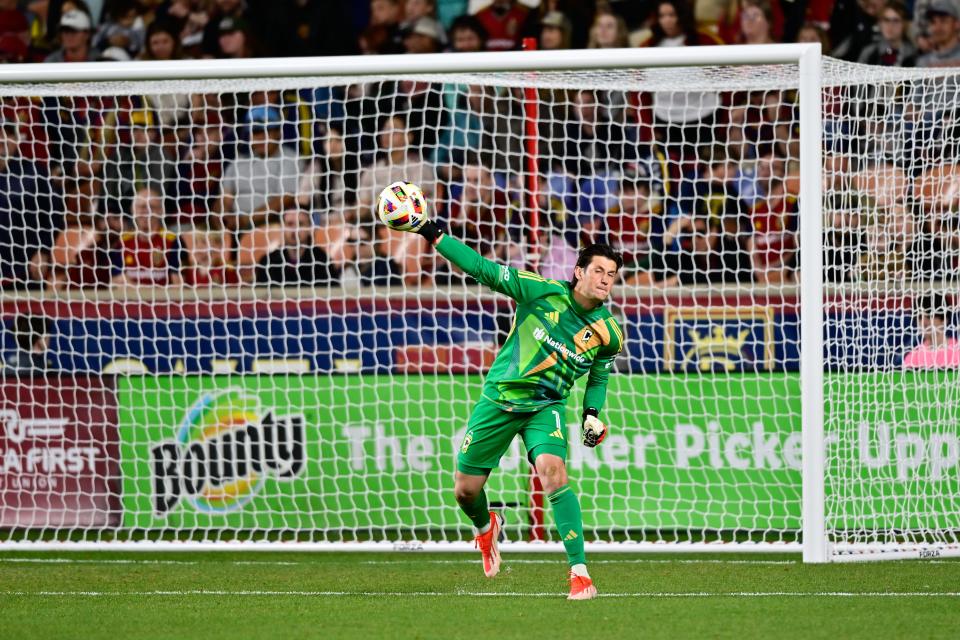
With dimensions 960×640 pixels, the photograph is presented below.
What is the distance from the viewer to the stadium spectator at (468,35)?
12.2 metres

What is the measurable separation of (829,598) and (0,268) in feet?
23.7

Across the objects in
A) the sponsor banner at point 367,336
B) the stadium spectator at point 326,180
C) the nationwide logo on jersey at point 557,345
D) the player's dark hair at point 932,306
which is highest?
the stadium spectator at point 326,180

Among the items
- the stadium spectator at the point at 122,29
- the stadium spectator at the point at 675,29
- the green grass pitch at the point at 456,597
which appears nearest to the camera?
the green grass pitch at the point at 456,597

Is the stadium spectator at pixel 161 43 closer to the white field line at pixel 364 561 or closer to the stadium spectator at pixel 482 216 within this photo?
the stadium spectator at pixel 482 216

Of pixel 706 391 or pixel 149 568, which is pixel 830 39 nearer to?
pixel 706 391

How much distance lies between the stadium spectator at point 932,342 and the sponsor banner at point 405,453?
45cm

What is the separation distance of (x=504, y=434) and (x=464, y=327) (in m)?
2.64

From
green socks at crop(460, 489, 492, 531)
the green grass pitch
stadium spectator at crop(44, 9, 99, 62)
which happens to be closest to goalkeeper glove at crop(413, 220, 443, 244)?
green socks at crop(460, 489, 492, 531)

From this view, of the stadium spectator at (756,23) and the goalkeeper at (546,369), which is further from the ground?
the stadium spectator at (756,23)

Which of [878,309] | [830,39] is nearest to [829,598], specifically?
[878,309]

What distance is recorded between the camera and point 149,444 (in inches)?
366

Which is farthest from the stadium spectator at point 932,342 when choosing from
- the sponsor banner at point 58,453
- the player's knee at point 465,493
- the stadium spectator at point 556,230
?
the sponsor banner at point 58,453

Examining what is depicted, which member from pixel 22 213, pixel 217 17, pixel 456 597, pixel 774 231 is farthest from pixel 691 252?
pixel 217 17

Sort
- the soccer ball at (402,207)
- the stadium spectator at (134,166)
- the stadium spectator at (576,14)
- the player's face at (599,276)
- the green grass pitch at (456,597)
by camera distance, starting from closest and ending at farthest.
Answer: the green grass pitch at (456,597)
the soccer ball at (402,207)
the player's face at (599,276)
the stadium spectator at (134,166)
the stadium spectator at (576,14)
